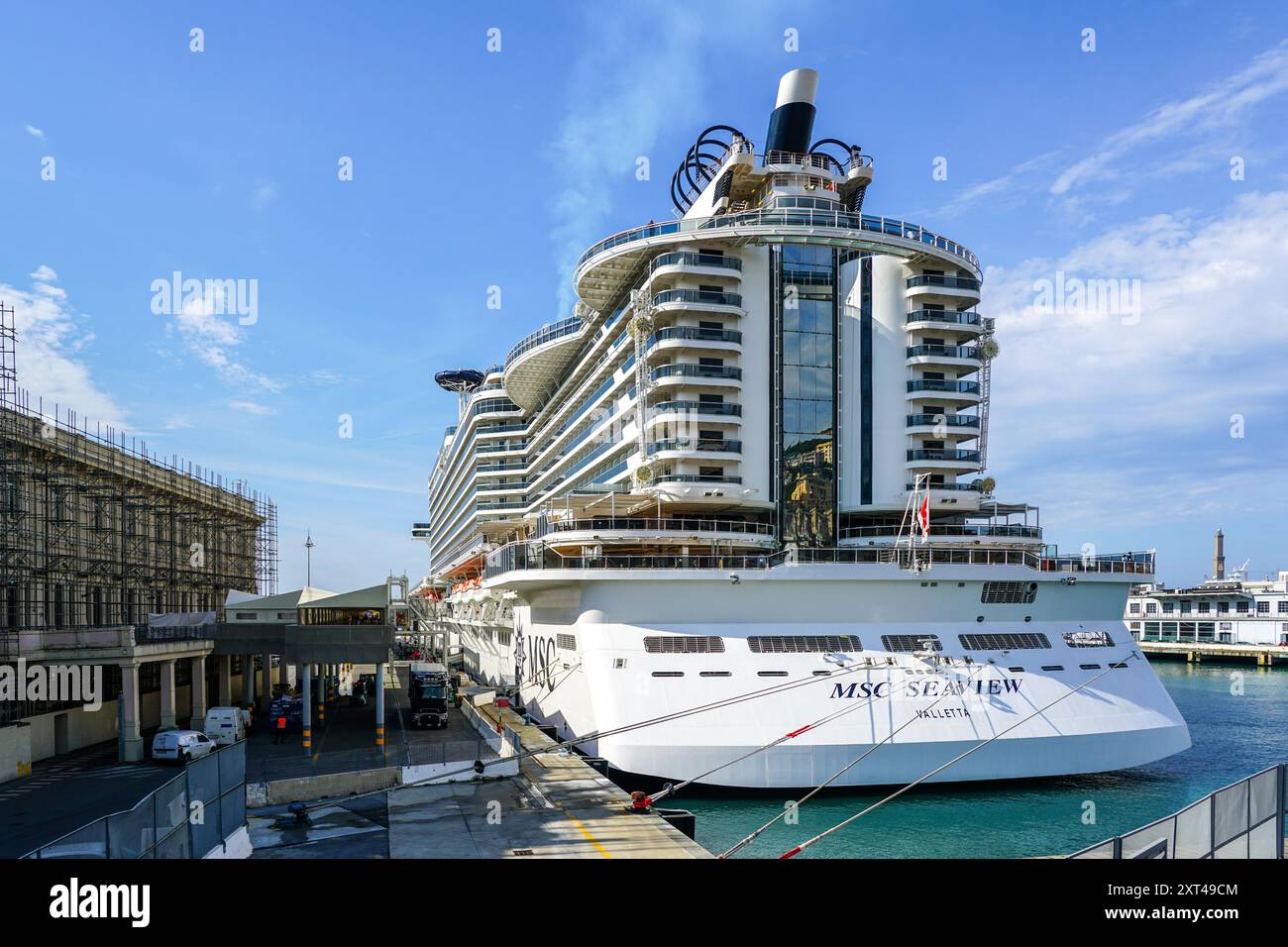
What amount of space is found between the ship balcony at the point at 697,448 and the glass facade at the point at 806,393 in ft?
7.66

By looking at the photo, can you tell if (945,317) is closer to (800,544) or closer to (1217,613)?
(800,544)

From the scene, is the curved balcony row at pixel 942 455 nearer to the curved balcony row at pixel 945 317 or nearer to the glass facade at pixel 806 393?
the glass facade at pixel 806 393

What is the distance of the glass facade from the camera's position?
35875 millimetres

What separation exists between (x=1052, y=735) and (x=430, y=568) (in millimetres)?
98031

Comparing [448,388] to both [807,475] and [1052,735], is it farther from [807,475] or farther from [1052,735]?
[1052,735]

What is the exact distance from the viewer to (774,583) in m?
30.0

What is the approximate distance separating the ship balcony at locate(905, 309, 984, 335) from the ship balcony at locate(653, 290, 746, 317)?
746cm

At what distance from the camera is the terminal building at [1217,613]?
325 ft

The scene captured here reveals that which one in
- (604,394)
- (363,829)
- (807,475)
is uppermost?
(604,394)

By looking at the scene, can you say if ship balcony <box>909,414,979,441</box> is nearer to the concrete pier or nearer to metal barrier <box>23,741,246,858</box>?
metal barrier <box>23,741,246,858</box>

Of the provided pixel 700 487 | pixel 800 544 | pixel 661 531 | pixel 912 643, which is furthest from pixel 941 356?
pixel 661 531

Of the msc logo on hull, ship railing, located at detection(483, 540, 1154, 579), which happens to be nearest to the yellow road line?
the msc logo on hull

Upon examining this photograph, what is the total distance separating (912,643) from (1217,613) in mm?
99464
